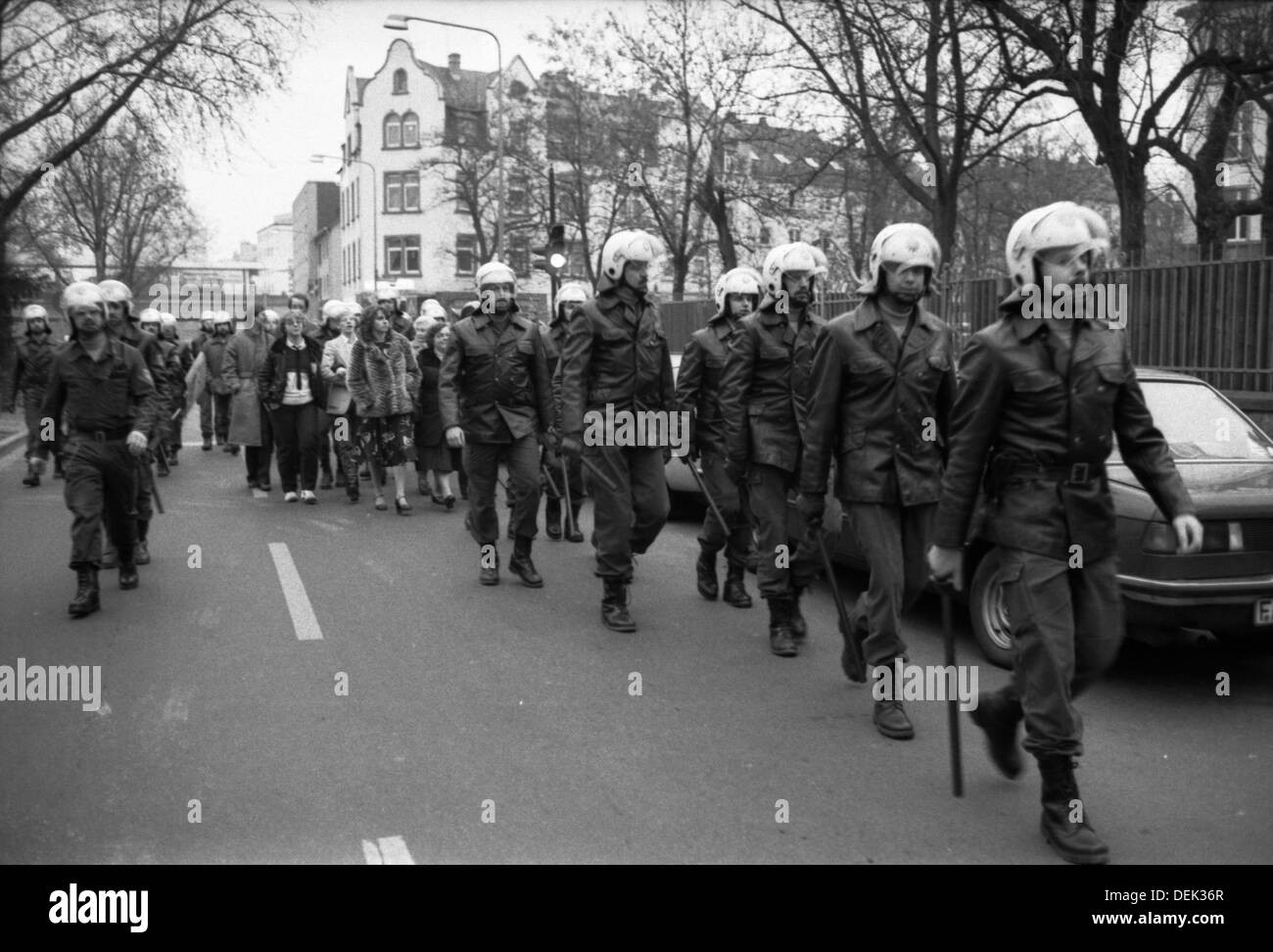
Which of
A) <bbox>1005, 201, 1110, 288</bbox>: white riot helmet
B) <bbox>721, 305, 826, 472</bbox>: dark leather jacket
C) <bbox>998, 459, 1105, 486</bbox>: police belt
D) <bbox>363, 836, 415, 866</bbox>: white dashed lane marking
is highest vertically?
<bbox>1005, 201, 1110, 288</bbox>: white riot helmet

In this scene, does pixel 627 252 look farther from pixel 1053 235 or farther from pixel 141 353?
pixel 141 353

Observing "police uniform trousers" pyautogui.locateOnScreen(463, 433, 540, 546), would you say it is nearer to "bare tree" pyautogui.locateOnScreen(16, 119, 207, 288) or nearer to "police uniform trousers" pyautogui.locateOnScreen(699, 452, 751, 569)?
"police uniform trousers" pyautogui.locateOnScreen(699, 452, 751, 569)

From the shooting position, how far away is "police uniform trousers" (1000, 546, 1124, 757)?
13.2ft

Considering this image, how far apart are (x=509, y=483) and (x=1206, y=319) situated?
686 centimetres

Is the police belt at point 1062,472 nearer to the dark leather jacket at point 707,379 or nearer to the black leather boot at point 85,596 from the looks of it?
the dark leather jacket at point 707,379

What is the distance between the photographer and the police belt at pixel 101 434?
7652mm

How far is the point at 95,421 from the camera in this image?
762 cm

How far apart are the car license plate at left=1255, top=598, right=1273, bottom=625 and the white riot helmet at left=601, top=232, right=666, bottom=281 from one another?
343 cm

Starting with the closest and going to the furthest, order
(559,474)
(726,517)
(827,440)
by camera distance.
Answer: (827,440) < (726,517) < (559,474)

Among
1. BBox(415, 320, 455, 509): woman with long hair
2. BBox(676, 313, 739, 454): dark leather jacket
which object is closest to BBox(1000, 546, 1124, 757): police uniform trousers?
BBox(676, 313, 739, 454): dark leather jacket

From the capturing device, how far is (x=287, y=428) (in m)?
12.4

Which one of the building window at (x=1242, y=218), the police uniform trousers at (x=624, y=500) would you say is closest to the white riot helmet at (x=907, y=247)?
the police uniform trousers at (x=624, y=500)

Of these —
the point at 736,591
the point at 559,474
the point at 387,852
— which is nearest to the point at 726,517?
the point at 736,591
